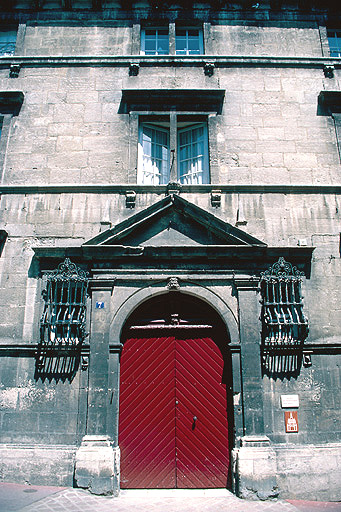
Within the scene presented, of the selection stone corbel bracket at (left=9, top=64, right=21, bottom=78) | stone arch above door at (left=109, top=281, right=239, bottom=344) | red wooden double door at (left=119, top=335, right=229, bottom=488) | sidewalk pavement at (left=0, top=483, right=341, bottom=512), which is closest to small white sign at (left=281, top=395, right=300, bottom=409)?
red wooden double door at (left=119, top=335, right=229, bottom=488)

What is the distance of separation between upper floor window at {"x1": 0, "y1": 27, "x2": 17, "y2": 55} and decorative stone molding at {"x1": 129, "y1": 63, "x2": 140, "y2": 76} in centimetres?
301

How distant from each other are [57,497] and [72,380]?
5.92 ft

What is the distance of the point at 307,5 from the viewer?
32.5ft

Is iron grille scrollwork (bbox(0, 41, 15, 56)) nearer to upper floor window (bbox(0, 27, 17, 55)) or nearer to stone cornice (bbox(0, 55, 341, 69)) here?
upper floor window (bbox(0, 27, 17, 55))

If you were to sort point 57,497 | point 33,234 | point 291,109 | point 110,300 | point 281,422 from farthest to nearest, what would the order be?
point 291,109, point 33,234, point 110,300, point 281,422, point 57,497

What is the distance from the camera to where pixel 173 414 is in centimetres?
734

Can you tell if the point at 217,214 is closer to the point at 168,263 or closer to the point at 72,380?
the point at 168,263

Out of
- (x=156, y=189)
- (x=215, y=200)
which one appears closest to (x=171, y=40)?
(x=156, y=189)

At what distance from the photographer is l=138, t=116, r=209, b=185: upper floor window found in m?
8.79

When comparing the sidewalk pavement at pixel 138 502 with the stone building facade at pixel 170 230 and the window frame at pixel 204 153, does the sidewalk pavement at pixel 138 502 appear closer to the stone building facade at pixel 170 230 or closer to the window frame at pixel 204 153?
the stone building facade at pixel 170 230

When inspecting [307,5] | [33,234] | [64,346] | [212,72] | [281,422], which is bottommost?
[281,422]

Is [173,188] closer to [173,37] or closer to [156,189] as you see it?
[156,189]

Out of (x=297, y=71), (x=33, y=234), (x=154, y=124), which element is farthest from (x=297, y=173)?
(x=33, y=234)

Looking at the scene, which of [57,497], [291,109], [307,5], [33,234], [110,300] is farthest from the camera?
[307,5]
